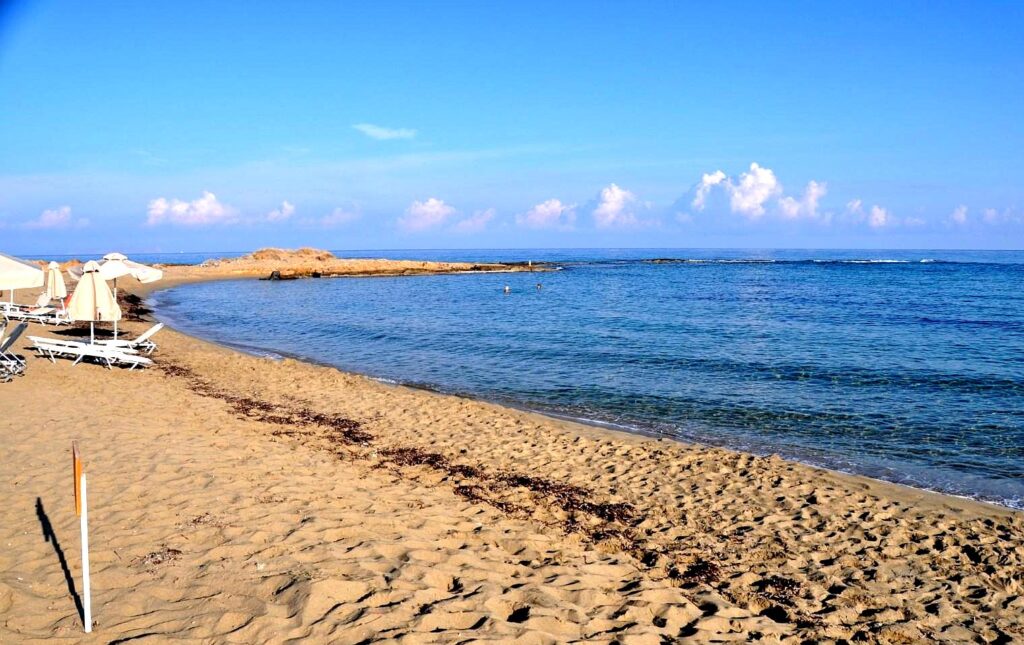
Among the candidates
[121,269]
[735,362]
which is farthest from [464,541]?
[121,269]

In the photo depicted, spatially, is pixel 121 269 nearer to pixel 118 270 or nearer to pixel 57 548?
pixel 118 270

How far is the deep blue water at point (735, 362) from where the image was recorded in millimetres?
11266

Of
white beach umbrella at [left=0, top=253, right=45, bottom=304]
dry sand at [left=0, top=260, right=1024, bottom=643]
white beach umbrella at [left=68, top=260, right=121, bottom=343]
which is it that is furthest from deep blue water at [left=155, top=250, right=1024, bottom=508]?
white beach umbrella at [left=0, top=253, right=45, bottom=304]

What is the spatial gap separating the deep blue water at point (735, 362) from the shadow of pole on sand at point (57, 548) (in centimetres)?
895

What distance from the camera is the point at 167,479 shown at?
24.4 ft

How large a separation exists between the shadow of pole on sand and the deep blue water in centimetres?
895

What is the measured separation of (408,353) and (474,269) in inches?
2360

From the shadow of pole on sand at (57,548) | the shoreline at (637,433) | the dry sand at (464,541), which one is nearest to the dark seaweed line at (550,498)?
the dry sand at (464,541)

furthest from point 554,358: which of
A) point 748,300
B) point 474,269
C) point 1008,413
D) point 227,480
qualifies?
point 474,269

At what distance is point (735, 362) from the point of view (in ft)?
60.4

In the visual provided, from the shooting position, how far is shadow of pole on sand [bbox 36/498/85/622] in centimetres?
468

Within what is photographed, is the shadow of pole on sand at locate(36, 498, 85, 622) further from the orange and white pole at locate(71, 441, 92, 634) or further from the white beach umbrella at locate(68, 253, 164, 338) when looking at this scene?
the white beach umbrella at locate(68, 253, 164, 338)

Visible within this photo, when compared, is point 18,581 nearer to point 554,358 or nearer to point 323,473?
point 323,473

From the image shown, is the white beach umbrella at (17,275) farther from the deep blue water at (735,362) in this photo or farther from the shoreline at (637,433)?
the deep blue water at (735,362)
